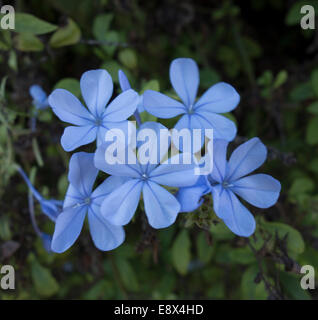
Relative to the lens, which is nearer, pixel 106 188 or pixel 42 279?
pixel 106 188

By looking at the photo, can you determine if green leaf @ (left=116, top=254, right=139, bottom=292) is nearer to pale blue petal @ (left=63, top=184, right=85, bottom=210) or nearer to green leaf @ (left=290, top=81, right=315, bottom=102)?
pale blue petal @ (left=63, top=184, right=85, bottom=210)

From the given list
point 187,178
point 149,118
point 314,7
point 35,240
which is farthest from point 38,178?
point 314,7

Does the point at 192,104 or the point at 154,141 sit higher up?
the point at 192,104

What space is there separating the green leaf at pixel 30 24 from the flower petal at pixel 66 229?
22.9 inches

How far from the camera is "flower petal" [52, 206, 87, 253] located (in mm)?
875

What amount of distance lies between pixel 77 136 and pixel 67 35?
22.5 inches

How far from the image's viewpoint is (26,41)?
1.25 m

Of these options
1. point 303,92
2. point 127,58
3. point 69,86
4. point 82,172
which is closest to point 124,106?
point 82,172

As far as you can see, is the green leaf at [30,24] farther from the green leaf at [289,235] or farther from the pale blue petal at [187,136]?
the green leaf at [289,235]

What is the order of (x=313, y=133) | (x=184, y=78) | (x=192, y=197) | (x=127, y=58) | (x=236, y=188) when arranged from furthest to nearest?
(x=313, y=133) < (x=127, y=58) < (x=184, y=78) < (x=236, y=188) < (x=192, y=197)

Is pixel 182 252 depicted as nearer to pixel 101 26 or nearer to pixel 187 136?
pixel 187 136

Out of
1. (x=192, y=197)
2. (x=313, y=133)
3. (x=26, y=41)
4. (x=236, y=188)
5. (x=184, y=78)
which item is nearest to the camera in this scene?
(x=192, y=197)
